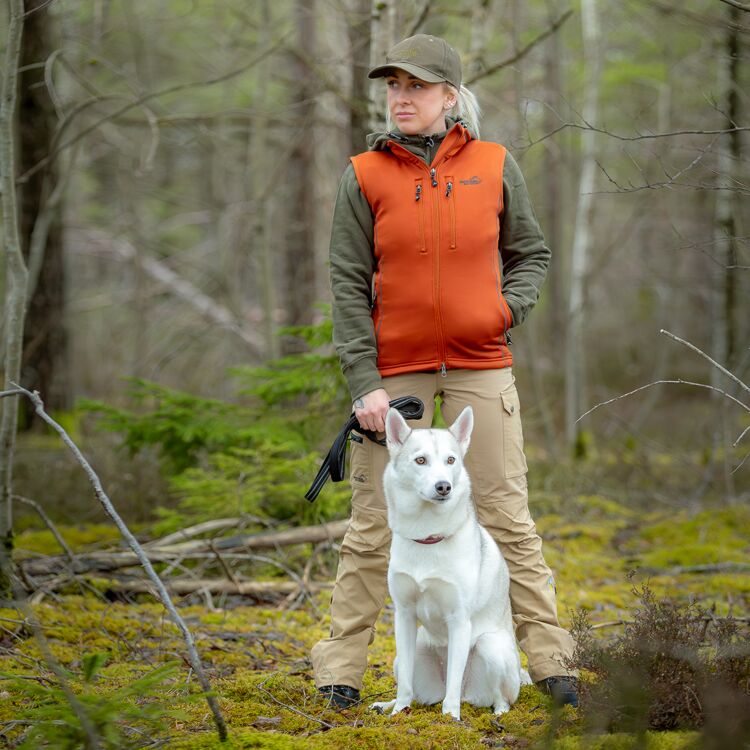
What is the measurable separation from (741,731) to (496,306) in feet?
6.79

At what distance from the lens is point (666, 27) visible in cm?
1345

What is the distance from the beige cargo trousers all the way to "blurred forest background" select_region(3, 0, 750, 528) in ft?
4.50

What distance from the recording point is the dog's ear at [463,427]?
13.1 feet

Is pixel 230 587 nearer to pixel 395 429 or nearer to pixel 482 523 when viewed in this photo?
pixel 482 523

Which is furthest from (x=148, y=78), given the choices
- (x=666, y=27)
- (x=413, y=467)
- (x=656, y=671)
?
(x=656, y=671)

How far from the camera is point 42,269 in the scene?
36.0 ft

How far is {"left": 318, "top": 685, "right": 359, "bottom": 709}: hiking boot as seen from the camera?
165 inches

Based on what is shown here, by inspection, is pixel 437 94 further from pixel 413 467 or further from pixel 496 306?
pixel 413 467

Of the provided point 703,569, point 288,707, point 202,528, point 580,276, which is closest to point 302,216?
point 580,276

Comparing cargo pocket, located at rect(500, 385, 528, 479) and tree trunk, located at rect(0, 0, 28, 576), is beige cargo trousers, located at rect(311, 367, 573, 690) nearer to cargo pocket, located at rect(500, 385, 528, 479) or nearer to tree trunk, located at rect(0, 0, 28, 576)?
cargo pocket, located at rect(500, 385, 528, 479)

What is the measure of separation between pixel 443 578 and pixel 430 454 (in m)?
0.57

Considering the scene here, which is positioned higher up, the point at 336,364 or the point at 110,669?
the point at 336,364

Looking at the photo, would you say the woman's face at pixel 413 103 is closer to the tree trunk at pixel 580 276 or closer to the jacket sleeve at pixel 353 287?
the jacket sleeve at pixel 353 287

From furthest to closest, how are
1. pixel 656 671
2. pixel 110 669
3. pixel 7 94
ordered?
1. pixel 7 94
2. pixel 110 669
3. pixel 656 671
